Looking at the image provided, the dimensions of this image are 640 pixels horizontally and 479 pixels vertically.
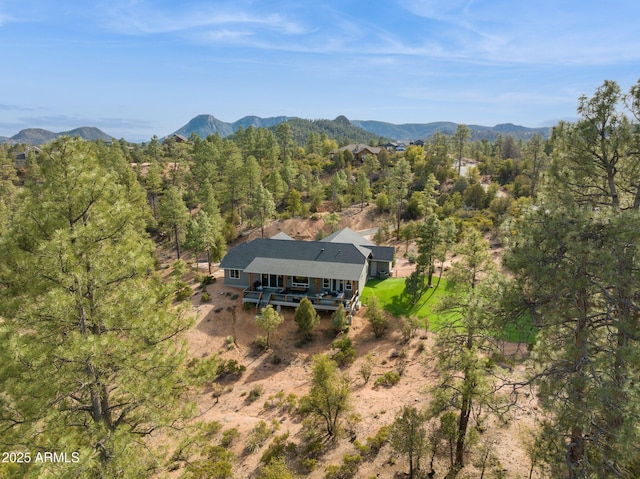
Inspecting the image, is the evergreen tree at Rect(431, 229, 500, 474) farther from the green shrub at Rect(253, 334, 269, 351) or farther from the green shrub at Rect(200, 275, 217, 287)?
the green shrub at Rect(200, 275, 217, 287)

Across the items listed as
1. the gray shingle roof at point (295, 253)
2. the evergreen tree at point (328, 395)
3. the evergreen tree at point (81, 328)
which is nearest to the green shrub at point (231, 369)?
the evergreen tree at point (328, 395)

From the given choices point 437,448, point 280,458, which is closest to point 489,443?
point 437,448

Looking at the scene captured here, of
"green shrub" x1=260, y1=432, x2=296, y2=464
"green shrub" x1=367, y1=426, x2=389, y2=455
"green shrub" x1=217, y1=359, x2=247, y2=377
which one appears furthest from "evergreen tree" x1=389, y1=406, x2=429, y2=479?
"green shrub" x1=217, y1=359, x2=247, y2=377

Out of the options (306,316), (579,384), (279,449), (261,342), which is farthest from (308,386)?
(579,384)

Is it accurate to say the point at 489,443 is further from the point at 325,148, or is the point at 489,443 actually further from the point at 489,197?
the point at 325,148

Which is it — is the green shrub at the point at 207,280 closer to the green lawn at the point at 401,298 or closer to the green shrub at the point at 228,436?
the green lawn at the point at 401,298

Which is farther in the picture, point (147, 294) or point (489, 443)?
point (489, 443)

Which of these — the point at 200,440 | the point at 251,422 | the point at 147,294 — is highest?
the point at 147,294
